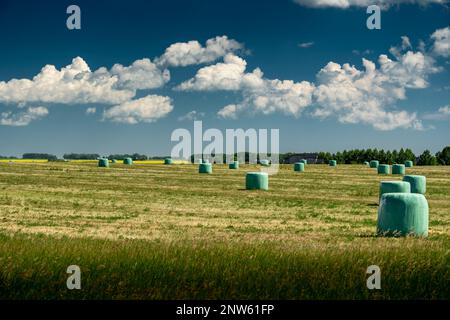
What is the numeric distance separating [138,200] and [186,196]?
12.7 feet

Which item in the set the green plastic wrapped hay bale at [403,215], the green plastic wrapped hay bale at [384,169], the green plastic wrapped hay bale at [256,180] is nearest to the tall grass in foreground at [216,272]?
the green plastic wrapped hay bale at [403,215]

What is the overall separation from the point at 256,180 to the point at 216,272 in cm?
3001

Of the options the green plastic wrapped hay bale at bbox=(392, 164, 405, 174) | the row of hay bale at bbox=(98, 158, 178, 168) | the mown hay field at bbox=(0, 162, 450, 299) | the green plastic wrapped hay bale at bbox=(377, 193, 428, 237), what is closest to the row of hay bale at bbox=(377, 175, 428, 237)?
the green plastic wrapped hay bale at bbox=(377, 193, 428, 237)

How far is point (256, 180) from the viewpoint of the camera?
41594 mm

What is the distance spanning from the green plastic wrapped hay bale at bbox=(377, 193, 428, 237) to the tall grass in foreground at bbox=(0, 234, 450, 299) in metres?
4.84

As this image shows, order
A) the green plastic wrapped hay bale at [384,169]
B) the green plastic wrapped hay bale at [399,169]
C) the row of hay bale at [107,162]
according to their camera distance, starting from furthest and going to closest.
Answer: the row of hay bale at [107,162] < the green plastic wrapped hay bale at [384,169] < the green plastic wrapped hay bale at [399,169]

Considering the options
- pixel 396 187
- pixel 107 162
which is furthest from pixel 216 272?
pixel 107 162

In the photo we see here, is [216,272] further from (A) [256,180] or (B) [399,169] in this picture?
(B) [399,169]

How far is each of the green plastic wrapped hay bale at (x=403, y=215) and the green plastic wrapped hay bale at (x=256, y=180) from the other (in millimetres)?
22854

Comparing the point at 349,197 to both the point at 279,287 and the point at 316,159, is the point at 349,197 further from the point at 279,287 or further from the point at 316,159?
the point at 316,159

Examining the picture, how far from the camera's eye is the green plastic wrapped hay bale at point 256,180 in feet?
136

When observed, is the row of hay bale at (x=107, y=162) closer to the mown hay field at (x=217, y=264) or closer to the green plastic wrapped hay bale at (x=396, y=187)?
the green plastic wrapped hay bale at (x=396, y=187)

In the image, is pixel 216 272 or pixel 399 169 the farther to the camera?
pixel 399 169

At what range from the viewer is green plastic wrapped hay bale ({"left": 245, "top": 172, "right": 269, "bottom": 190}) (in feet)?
136
